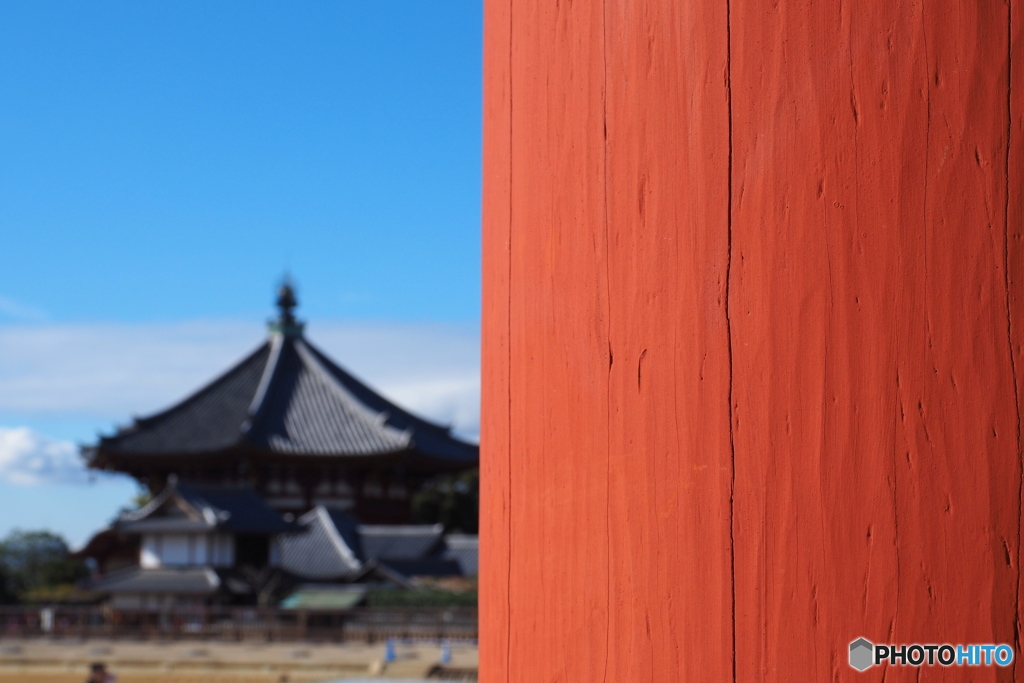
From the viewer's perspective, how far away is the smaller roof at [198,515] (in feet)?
81.4

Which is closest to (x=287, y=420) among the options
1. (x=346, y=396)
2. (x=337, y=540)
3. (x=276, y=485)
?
(x=346, y=396)

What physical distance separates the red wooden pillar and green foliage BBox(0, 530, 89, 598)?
41057mm

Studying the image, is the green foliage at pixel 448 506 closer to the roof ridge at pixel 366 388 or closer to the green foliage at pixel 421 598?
the roof ridge at pixel 366 388

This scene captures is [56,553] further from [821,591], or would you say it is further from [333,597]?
[821,591]

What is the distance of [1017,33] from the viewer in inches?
41.8

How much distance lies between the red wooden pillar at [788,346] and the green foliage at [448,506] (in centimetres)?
4065

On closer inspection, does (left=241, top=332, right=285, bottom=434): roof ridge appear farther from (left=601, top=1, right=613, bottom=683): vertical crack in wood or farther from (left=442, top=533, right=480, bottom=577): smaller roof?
(left=601, top=1, right=613, bottom=683): vertical crack in wood

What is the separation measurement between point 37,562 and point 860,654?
151ft

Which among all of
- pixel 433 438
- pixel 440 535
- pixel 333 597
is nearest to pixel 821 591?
pixel 333 597

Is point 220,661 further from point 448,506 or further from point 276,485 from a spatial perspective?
point 448,506

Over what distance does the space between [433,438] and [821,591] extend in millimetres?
33875

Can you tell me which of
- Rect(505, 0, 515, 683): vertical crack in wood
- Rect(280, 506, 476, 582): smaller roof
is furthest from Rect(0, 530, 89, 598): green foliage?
Rect(505, 0, 515, 683): vertical crack in wood

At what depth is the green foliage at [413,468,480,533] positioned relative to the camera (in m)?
42.0

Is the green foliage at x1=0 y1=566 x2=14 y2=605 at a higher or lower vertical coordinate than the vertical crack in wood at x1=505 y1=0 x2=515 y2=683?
lower
